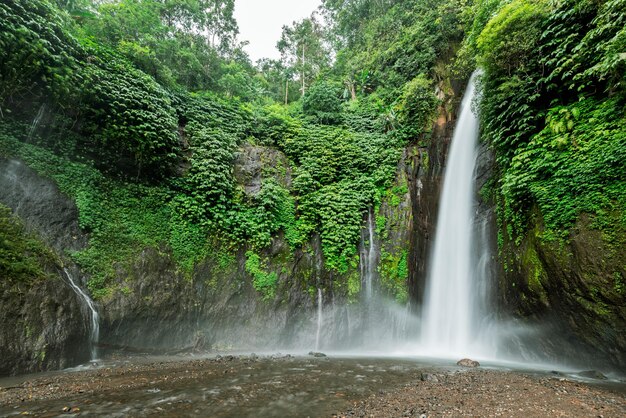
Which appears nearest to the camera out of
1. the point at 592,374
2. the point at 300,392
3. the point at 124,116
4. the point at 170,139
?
the point at 300,392

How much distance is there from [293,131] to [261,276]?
24.2ft

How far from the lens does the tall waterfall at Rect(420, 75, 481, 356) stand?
9.89m

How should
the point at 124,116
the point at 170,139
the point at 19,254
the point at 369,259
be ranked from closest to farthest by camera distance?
the point at 19,254, the point at 124,116, the point at 170,139, the point at 369,259

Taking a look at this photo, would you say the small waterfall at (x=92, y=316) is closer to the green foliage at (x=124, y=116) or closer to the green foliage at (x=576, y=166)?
the green foliage at (x=124, y=116)

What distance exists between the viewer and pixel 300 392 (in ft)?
16.6

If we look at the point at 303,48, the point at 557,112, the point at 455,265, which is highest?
the point at 303,48

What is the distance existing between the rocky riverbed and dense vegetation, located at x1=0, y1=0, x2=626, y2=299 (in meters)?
3.09

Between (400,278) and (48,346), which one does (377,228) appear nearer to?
(400,278)

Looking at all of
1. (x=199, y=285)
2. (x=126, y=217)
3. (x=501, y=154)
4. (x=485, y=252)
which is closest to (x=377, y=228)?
(x=485, y=252)

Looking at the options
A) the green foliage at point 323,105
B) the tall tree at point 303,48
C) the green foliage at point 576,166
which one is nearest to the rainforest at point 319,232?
the green foliage at point 576,166

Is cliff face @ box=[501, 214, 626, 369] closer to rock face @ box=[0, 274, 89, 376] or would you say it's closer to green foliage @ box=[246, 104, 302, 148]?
green foliage @ box=[246, 104, 302, 148]

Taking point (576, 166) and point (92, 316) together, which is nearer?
point (576, 166)

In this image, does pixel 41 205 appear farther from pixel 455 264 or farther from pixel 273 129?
pixel 455 264

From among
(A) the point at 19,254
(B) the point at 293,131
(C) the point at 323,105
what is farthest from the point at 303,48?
(A) the point at 19,254
